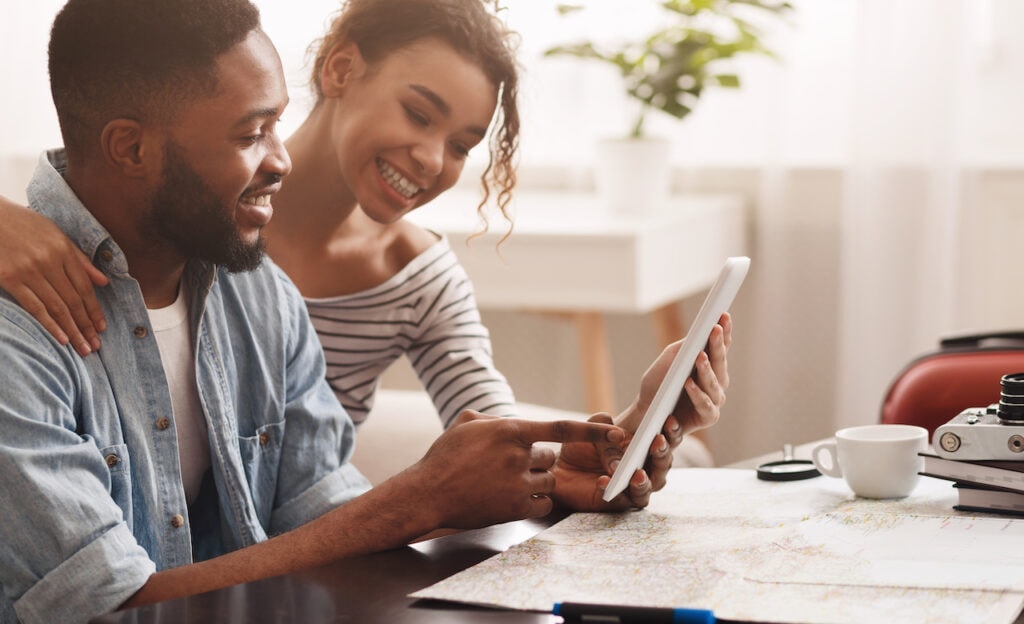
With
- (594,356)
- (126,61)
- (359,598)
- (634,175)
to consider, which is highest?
(126,61)

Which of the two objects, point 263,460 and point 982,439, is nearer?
point 982,439

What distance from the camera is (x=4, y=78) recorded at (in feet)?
5.54

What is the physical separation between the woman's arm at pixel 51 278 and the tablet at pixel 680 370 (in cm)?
40

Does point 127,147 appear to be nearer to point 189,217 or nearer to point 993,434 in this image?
point 189,217

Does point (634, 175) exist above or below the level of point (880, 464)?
above

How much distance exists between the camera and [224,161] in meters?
1.02

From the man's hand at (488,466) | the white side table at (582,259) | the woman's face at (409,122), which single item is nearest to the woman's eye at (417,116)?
the woman's face at (409,122)

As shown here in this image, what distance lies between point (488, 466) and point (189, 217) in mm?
302

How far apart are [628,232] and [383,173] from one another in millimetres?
913

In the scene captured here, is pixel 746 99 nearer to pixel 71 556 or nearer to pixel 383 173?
pixel 383 173

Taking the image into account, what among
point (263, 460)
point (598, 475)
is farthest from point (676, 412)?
point (263, 460)

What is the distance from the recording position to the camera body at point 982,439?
0.97 metres

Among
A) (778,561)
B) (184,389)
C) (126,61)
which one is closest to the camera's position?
(778,561)

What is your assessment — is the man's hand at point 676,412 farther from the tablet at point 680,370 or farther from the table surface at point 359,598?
the table surface at point 359,598
